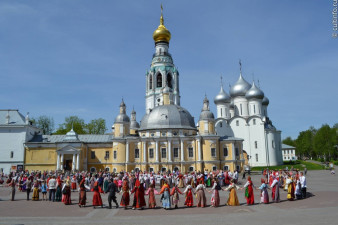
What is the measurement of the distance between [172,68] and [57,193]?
160ft

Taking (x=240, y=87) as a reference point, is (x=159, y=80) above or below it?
above

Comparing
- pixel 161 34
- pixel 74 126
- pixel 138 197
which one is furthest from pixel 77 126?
pixel 138 197

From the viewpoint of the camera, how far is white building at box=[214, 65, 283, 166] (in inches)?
2168

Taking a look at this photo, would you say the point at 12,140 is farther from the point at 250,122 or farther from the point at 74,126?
the point at 250,122

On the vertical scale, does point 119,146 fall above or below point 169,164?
above

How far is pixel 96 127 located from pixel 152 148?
33076 mm

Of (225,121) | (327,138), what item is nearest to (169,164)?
(225,121)

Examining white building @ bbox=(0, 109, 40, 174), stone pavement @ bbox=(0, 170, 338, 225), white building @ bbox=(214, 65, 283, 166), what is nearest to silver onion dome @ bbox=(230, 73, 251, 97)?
white building @ bbox=(214, 65, 283, 166)

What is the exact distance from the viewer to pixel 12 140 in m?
47.0

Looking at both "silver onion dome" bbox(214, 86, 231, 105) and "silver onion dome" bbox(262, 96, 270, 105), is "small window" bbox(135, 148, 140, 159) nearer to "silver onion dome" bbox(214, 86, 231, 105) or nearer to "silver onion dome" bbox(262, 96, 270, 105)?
"silver onion dome" bbox(214, 86, 231, 105)

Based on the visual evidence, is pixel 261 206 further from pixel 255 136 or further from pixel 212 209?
pixel 255 136

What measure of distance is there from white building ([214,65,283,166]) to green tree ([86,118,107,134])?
30.5 metres

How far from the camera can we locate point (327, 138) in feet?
241

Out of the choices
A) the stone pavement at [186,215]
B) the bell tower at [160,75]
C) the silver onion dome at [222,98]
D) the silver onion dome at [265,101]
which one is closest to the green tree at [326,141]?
the silver onion dome at [265,101]
